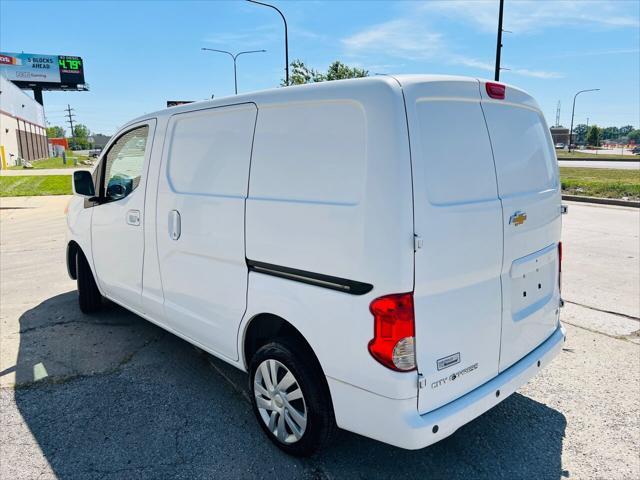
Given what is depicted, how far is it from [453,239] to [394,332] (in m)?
0.53

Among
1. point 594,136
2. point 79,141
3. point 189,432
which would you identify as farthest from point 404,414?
point 79,141

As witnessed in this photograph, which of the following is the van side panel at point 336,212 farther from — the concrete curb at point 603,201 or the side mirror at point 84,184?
the concrete curb at point 603,201

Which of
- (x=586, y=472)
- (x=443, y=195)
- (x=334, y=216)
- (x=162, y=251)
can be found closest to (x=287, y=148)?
(x=334, y=216)

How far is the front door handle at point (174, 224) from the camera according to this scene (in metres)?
3.43

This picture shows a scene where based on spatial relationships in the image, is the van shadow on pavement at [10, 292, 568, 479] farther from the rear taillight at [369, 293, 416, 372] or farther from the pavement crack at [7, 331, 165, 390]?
the rear taillight at [369, 293, 416, 372]

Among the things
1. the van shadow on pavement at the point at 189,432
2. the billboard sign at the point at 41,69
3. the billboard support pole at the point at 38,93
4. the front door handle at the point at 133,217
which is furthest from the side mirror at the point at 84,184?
the billboard support pole at the point at 38,93

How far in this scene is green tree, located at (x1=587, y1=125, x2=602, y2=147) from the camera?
96562mm

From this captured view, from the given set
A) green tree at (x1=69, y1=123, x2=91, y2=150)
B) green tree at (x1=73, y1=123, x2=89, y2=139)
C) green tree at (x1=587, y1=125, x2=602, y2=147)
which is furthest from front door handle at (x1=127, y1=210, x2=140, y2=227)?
green tree at (x1=73, y1=123, x2=89, y2=139)

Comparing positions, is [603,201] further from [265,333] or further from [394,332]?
[394,332]

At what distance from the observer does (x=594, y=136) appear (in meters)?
98.4

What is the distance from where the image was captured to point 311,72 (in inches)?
968

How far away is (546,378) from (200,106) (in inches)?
128

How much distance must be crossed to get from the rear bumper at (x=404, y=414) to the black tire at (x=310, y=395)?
12 centimetres

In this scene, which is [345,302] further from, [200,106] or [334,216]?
[200,106]
